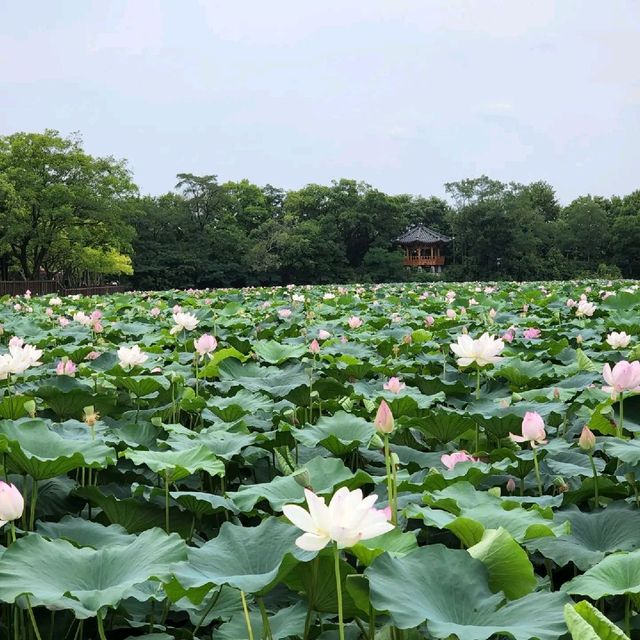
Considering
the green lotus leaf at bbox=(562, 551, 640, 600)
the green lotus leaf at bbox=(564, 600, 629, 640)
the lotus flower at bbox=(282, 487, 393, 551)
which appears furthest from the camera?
the green lotus leaf at bbox=(562, 551, 640, 600)

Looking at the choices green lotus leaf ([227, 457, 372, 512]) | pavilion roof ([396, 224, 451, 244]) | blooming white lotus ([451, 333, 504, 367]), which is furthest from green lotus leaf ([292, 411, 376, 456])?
pavilion roof ([396, 224, 451, 244])

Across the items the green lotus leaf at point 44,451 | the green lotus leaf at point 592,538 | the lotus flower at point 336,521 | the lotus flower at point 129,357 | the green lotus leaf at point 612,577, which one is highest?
the lotus flower at point 129,357

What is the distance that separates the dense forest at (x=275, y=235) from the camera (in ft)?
82.8

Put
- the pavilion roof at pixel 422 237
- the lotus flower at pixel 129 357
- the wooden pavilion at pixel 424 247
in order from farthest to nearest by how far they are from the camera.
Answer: the wooden pavilion at pixel 424 247 < the pavilion roof at pixel 422 237 < the lotus flower at pixel 129 357

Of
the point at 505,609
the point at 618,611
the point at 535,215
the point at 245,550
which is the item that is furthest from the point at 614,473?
the point at 535,215

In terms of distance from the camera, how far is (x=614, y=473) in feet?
4.75

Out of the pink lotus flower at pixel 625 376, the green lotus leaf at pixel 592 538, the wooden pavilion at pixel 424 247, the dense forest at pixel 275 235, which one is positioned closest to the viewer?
the green lotus leaf at pixel 592 538

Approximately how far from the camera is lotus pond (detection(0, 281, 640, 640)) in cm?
84

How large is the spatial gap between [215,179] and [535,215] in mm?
17867

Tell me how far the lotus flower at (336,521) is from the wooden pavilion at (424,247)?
4064 centimetres

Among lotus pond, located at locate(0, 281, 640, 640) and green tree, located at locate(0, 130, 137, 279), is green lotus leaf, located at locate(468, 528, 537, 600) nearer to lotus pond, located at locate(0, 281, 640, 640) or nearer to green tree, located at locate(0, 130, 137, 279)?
lotus pond, located at locate(0, 281, 640, 640)

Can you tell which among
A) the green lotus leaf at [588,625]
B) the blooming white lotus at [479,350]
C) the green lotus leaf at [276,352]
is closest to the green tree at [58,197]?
the green lotus leaf at [276,352]

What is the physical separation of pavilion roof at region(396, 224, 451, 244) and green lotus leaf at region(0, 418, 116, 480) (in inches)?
1546

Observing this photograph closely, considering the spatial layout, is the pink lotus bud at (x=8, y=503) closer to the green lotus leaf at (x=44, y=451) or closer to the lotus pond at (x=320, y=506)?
the lotus pond at (x=320, y=506)
